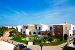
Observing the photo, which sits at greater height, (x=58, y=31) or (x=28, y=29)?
(x=28, y=29)

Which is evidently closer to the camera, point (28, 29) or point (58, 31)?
point (58, 31)

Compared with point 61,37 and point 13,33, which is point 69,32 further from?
point 13,33

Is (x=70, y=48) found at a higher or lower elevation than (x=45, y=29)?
lower

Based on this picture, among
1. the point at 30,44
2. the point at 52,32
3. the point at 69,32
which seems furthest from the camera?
the point at 52,32

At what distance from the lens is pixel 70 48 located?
918 inches

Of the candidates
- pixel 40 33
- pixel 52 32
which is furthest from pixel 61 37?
pixel 40 33

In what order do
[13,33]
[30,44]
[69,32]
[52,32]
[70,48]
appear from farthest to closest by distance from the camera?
1. [13,33]
2. [52,32]
3. [69,32]
4. [30,44]
5. [70,48]

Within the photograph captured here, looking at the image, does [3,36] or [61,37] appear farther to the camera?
[3,36]

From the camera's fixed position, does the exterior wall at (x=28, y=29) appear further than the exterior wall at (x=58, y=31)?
Yes

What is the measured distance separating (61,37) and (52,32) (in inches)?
217

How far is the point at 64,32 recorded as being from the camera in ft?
139

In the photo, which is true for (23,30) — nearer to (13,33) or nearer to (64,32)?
(13,33)

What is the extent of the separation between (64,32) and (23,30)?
1850cm

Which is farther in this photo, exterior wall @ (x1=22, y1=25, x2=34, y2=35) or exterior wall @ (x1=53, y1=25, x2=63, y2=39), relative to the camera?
exterior wall @ (x1=22, y1=25, x2=34, y2=35)
